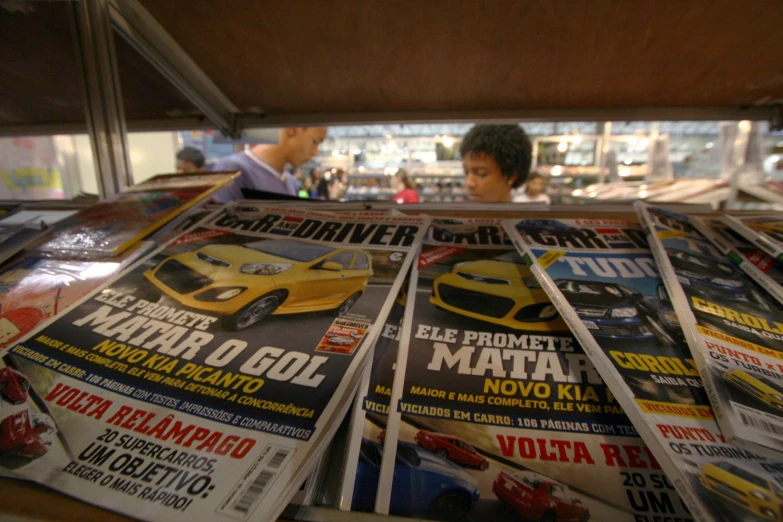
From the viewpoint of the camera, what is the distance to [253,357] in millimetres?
397

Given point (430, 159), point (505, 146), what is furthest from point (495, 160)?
point (430, 159)

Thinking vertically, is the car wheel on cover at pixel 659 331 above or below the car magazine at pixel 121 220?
below

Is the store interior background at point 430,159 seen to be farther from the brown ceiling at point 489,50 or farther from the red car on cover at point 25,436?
the red car on cover at point 25,436

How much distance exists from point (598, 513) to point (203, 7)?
2.58ft

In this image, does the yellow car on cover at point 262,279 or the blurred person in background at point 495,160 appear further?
the blurred person in background at point 495,160

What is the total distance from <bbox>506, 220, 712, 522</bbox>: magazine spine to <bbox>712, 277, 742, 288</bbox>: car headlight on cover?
226 mm

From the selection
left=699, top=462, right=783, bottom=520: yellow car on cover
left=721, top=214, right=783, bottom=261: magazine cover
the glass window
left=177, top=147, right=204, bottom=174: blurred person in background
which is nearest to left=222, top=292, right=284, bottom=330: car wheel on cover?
the glass window

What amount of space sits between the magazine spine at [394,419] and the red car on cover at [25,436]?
280mm

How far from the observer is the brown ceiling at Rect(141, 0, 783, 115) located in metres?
0.53

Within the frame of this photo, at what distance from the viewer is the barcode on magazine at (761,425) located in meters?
0.31

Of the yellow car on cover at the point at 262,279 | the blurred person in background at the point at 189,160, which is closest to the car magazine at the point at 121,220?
the yellow car on cover at the point at 262,279

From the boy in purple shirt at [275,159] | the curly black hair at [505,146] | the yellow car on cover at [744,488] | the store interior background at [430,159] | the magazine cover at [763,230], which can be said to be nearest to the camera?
the yellow car on cover at [744,488]

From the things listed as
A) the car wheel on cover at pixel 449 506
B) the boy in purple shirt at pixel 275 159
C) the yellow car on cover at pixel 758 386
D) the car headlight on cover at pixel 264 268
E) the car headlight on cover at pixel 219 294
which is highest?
the boy in purple shirt at pixel 275 159

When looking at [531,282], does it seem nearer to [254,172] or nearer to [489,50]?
[489,50]
